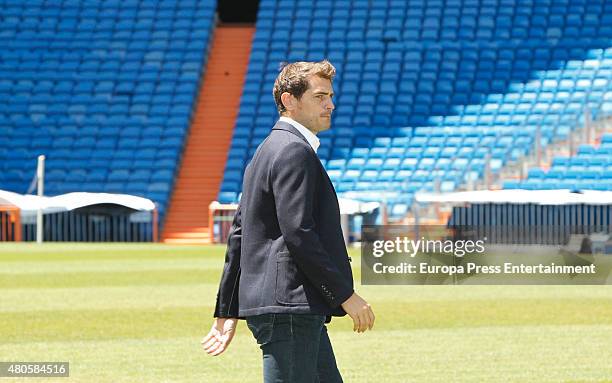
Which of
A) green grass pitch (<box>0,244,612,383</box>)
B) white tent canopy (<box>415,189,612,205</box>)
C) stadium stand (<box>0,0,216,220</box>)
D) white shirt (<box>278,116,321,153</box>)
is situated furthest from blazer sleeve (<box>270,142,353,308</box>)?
stadium stand (<box>0,0,216,220</box>)

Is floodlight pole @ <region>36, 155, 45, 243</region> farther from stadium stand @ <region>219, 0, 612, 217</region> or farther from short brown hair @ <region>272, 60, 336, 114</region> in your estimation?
short brown hair @ <region>272, 60, 336, 114</region>

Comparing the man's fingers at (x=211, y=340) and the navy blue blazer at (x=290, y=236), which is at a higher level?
the navy blue blazer at (x=290, y=236)

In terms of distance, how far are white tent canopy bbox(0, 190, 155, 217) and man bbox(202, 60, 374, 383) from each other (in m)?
27.2

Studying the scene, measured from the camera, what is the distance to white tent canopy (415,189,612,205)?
94.3ft

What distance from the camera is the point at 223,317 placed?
17.4 ft

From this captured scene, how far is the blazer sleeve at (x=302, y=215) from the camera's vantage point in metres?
4.74

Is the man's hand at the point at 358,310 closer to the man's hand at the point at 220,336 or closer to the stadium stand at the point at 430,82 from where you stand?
the man's hand at the point at 220,336

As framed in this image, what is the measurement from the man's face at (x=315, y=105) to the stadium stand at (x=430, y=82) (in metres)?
26.2

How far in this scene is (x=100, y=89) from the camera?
37.9 meters

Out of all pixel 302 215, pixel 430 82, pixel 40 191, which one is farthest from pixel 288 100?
pixel 430 82

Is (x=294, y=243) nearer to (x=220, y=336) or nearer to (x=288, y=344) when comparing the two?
(x=288, y=344)

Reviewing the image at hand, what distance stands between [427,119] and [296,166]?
30.1m

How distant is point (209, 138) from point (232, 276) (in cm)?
3175

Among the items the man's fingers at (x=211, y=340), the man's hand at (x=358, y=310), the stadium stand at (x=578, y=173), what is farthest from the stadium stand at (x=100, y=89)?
the man's hand at (x=358, y=310)
